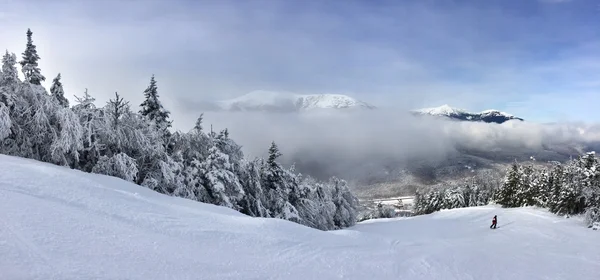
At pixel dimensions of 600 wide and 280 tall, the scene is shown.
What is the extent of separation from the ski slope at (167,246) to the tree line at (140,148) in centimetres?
638

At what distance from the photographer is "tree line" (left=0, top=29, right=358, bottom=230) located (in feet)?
56.3

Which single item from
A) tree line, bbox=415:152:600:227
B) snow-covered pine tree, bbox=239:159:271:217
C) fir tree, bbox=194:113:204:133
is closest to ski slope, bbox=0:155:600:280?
fir tree, bbox=194:113:204:133

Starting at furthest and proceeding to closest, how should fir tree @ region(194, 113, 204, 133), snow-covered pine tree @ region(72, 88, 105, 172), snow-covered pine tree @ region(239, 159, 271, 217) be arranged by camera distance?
1. snow-covered pine tree @ region(239, 159, 271, 217)
2. fir tree @ region(194, 113, 204, 133)
3. snow-covered pine tree @ region(72, 88, 105, 172)

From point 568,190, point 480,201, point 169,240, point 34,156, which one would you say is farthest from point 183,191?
point 480,201

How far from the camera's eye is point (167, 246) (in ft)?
25.5

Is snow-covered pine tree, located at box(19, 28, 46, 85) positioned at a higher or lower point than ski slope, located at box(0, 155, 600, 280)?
higher

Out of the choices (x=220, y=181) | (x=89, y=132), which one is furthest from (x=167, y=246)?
(x=220, y=181)

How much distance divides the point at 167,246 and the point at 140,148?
1582cm

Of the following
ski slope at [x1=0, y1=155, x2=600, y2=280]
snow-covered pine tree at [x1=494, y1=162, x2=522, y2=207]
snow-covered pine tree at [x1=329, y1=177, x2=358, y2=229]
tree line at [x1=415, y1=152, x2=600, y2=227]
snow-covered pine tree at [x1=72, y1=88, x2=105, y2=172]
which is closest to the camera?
ski slope at [x1=0, y1=155, x2=600, y2=280]

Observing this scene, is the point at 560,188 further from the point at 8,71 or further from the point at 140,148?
the point at 8,71

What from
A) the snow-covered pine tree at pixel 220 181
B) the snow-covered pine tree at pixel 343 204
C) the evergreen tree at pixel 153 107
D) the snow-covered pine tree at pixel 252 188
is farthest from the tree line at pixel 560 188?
the evergreen tree at pixel 153 107

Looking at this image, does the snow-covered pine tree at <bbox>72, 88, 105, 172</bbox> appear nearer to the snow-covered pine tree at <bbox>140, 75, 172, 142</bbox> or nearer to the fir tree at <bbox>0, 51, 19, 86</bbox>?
the fir tree at <bbox>0, 51, 19, 86</bbox>

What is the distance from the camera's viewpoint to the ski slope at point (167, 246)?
20.5ft

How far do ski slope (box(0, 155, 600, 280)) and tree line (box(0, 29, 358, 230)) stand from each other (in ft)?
20.9
